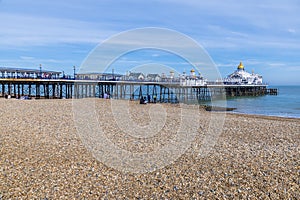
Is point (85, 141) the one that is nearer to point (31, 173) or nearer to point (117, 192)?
point (31, 173)

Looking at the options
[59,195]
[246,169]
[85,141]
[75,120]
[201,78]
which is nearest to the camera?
[59,195]

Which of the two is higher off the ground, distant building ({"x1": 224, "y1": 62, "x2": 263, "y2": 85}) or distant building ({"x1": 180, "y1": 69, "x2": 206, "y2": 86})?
distant building ({"x1": 224, "y1": 62, "x2": 263, "y2": 85})

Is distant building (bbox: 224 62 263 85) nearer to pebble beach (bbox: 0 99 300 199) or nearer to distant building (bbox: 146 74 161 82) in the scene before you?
distant building (bbox: 146 74 161 82)

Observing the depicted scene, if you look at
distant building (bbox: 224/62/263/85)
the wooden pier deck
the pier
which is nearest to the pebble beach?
the pier

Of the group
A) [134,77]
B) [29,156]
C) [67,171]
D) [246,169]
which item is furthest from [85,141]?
[134,77]

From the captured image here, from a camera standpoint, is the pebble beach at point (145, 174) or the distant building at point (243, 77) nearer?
the pebble beach at point (145, 174)

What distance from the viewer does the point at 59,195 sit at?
15.9 feet

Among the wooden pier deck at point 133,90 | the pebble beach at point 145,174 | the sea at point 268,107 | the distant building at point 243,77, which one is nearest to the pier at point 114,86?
the wooden pier deck at point 133,90

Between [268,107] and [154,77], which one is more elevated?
[154,77]

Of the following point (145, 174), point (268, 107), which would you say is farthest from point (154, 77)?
point (145, 174)

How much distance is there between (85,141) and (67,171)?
288 cm

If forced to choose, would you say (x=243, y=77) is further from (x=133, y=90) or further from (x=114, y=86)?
(x=114, y=86)

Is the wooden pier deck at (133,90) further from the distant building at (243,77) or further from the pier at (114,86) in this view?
the distant building at (243,77)

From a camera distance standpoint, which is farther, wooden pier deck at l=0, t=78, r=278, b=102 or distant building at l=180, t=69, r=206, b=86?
distant building at l=180, t=69, r=206, b=86
